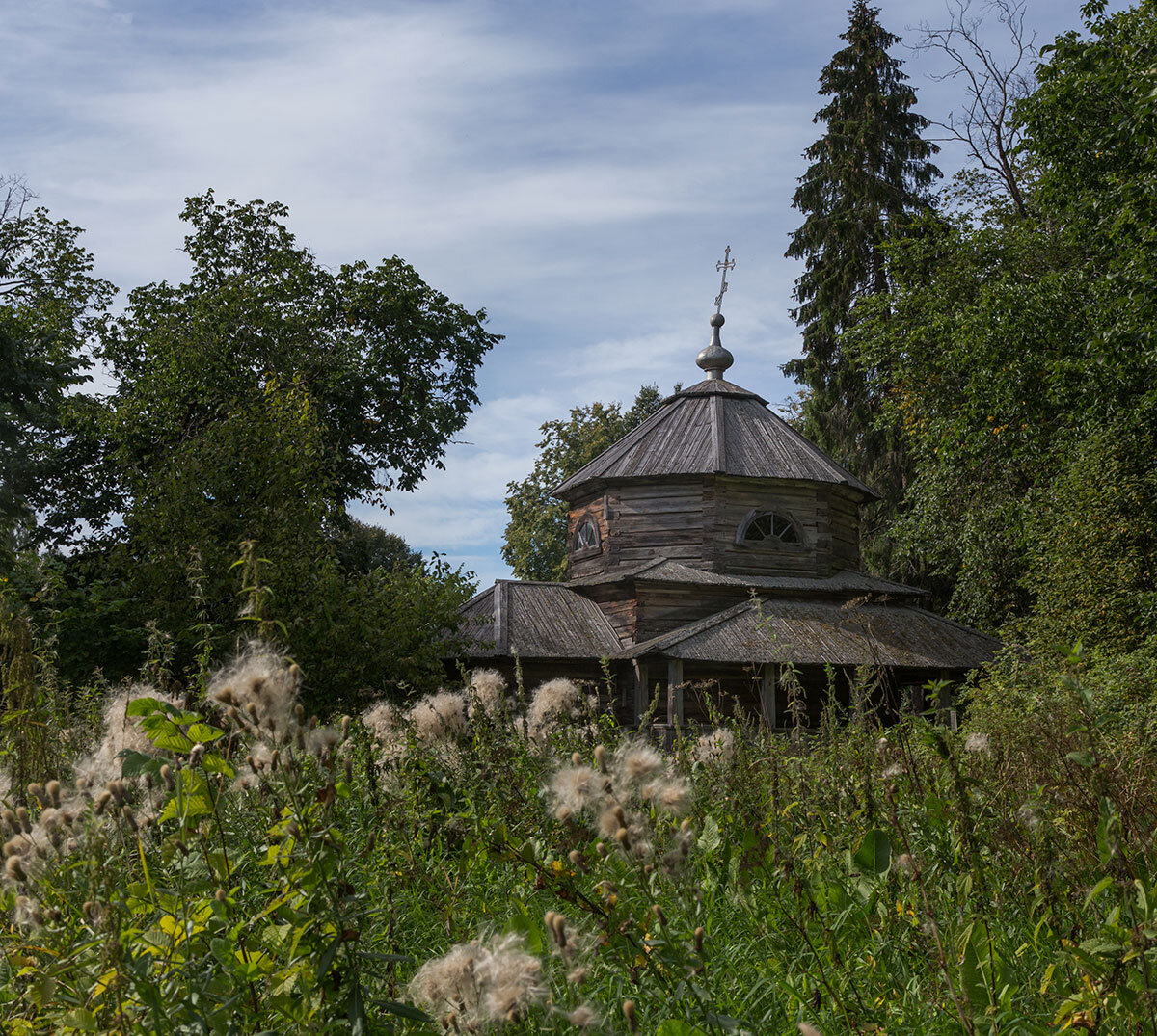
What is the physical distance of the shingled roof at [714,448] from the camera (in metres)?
27.6

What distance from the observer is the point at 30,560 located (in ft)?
58.9

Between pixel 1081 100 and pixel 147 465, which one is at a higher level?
Answer: pixel 1081 100

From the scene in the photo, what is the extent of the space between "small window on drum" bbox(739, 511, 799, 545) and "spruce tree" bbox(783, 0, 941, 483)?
821 cm

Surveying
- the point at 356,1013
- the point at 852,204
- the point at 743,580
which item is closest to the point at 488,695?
the point at 356,1013

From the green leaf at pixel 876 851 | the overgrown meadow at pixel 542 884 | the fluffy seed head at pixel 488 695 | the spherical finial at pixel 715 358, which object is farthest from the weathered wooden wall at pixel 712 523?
the green leaf at pixel 876 851

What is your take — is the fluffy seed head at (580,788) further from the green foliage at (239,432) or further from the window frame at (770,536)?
the window frame at (770,536)

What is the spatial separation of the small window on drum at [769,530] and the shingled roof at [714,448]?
1079 mm

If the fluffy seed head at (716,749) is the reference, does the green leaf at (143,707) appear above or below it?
above

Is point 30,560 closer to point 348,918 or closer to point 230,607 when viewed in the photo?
point 230,607

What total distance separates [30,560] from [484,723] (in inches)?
571

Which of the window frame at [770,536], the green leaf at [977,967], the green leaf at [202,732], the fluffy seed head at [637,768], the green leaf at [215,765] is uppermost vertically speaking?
the window frame at [770,536]

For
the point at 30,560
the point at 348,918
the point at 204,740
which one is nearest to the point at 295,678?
the point at 204,740

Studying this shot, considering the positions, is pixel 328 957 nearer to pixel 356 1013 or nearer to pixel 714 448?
pixel 356 1013

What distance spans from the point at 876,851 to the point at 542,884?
3.95ft
